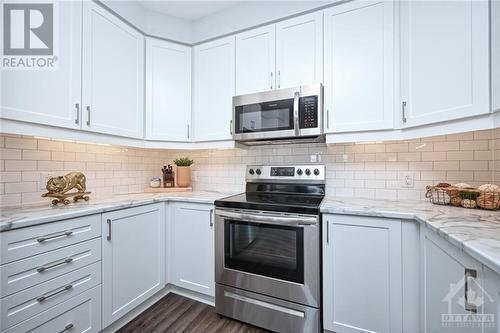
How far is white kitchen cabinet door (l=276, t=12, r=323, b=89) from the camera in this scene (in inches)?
70.0

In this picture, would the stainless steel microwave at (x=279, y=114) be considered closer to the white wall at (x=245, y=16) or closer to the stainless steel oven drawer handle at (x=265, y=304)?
the white wall at (x=245, y=16)

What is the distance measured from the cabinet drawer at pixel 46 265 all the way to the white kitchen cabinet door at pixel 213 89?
130 cm

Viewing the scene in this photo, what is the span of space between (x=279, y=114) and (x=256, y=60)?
0.57 metres

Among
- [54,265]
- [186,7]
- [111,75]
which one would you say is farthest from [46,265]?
[186,7]

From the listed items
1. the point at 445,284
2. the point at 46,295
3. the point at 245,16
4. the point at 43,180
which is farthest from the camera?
the point at 245,16

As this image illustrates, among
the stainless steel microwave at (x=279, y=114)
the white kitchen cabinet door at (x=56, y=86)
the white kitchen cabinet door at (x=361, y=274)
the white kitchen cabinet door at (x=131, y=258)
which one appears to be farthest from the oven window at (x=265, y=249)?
the white kitchen cabinet door at (x=56, y=86)

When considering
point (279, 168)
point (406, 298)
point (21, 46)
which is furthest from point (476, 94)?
point (21, 46)

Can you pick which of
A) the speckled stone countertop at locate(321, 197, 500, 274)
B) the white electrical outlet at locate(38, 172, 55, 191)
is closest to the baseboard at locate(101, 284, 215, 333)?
the white electrical outlet at locate(38, 172, 55, 191)

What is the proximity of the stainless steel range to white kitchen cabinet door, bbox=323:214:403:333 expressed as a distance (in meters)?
0.08

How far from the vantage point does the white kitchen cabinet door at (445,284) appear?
82cm

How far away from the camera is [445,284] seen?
1001mm

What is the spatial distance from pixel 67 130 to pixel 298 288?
1.91 meters

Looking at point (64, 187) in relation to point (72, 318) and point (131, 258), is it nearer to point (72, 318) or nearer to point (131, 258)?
point (131, 258)

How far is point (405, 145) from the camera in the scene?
1.81m
